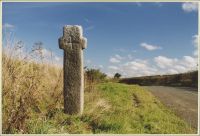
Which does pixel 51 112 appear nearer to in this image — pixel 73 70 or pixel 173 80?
pixel 73 70

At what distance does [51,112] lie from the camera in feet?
22.9

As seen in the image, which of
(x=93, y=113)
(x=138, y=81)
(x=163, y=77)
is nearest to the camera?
(x=93, y=113)

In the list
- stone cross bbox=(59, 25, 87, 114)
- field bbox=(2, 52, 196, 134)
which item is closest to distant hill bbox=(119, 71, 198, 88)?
field bbox=(2, 52, 196, 134)

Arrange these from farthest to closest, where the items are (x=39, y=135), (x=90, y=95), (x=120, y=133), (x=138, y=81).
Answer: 1. (x=138, y=81)
2. (x=90, y=95)
3. (x=120, y=133)
4. (x=39, y=135)

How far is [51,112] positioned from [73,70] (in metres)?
0.96

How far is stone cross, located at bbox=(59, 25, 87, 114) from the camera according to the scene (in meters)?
7.50

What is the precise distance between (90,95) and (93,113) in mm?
1360

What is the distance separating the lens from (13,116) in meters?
5.62

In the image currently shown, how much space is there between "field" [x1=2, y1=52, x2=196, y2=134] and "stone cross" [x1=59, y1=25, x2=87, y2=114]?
18 centimetres

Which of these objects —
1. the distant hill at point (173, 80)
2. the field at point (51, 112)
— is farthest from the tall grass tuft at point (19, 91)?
the distant hill at point (173, 80)

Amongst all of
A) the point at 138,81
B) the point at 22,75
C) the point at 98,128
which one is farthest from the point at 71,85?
the point at 138,81

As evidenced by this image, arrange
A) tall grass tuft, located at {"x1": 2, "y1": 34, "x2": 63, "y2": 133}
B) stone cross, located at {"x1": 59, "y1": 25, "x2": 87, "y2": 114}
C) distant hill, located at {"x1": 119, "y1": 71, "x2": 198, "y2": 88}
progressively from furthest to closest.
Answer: distant hill, located at {"x1": 119, "y1": 71, "x2": 198, "y2": 88} < stone cross, located at {"x1": 59, "y1": 25, "x2": 87, "y2": 114} < tall grass tuft, located at {"x1": 2, "y1": 34, "x2": 63, "y2": 133}

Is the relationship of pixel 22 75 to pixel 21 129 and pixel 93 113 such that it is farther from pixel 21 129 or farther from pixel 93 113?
pixel 93 113

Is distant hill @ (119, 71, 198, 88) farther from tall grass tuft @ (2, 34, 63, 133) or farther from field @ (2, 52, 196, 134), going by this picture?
tall grass tuft @ (2, 34, 63, 133)
